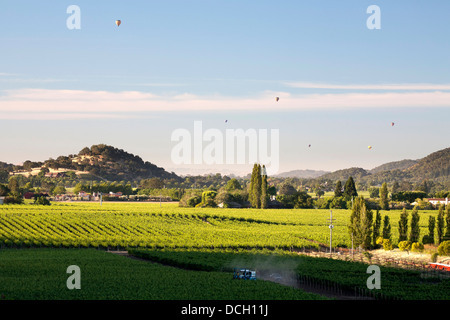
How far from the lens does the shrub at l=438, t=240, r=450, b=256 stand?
68.1 meters

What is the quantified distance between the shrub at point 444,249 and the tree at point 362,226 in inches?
426

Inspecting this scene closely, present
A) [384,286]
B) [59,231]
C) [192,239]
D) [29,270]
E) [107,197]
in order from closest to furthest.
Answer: [384,286]
[29,270]
[192,239]
[59,231]
[107,197]

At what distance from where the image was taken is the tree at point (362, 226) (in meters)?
78.1

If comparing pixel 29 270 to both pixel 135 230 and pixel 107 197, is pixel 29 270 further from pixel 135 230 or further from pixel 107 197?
pixel 107 197

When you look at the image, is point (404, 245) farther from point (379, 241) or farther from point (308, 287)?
point (308, 287)

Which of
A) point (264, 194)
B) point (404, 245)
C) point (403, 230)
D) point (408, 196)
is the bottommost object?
point (404, 245)

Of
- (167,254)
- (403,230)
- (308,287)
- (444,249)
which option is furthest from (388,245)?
(308,287)

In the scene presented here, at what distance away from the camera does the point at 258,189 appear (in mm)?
151625

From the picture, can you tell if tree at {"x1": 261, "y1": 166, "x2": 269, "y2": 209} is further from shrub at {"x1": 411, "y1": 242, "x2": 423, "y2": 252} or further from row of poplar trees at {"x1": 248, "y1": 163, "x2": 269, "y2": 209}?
shrub at {"x1": 411, "y1": 242, "x2": 423, "y2": 252}

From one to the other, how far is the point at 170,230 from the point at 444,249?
42923 mm

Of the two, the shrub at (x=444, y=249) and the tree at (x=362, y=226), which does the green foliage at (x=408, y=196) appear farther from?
the shrub at (x=444, y=249)
